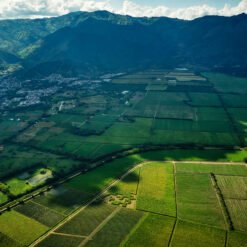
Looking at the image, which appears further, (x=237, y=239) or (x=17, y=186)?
(x=17, y=186)

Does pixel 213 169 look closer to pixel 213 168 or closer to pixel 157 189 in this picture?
pixel 213 168

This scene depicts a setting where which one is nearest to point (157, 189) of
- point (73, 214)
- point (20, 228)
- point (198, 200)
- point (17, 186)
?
point (198, 200)

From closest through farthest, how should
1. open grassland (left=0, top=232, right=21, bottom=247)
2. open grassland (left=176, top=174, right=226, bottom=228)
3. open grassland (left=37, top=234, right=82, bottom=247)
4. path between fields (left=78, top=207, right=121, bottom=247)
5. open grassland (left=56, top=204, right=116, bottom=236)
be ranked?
open grassland (left=37, top=234, right=82, bottom=247), path between fields (left=78, top=207, right=121, bottom=247), open grassland (left=0, top=232, right=21, bottom=247), open grassland (left=56, top=204, right=116, bottom=236), open grassland (left=176, top=174, right=226, bottom=228)


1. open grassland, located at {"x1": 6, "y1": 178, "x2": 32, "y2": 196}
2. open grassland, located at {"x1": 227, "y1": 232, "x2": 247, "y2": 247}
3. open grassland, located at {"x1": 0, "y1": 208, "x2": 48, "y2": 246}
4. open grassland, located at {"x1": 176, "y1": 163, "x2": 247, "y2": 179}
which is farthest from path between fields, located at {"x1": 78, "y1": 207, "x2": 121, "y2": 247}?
open grassland, located at {"x1": 176, "y1": 163, "x2": 247, "y2": 179}

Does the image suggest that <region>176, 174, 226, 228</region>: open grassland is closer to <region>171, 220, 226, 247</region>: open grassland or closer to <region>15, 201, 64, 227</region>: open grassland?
<region>171, 220, 226, 247</region>: open grassland

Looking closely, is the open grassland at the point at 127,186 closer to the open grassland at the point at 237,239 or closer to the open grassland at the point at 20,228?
the open grassland at the point at 20,228

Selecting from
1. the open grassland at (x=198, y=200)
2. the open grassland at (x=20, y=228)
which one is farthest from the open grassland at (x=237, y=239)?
the open grassland at (x=20, y=228)
